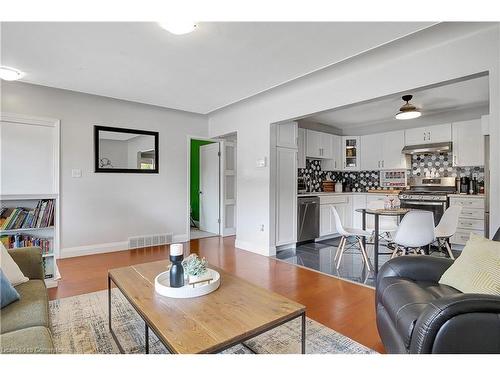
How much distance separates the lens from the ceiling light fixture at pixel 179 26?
1971mm

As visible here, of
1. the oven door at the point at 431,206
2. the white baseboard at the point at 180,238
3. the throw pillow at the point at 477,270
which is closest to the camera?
the throw pillow at the point at 477,270

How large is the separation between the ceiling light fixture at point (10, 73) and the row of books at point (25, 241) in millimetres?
1730

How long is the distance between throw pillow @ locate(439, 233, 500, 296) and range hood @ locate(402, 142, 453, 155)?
362 centimetres

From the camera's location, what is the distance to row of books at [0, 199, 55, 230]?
2.78 metres

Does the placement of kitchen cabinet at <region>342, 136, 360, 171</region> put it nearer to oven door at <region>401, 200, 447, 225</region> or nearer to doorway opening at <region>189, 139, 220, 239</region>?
oven door at <region>401, 200, 447, 225</region>

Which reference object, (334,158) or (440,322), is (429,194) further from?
(440,322)

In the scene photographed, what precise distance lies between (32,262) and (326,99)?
3199 mm

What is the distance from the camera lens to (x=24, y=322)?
1.32 metres

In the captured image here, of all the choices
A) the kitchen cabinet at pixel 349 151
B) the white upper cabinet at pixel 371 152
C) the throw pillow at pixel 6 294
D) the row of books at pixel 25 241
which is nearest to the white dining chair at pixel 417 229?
the white upper cabinet at pixel 371 152

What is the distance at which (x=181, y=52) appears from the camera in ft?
8.39

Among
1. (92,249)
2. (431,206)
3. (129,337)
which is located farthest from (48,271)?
(431,206)

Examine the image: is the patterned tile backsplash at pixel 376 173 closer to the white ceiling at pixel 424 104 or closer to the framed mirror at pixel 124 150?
the white ceiling at pixel 424 104

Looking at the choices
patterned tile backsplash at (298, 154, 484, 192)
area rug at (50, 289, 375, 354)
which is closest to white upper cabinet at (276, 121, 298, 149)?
patterned tile backsplash at (298, 154, 484, 192)
